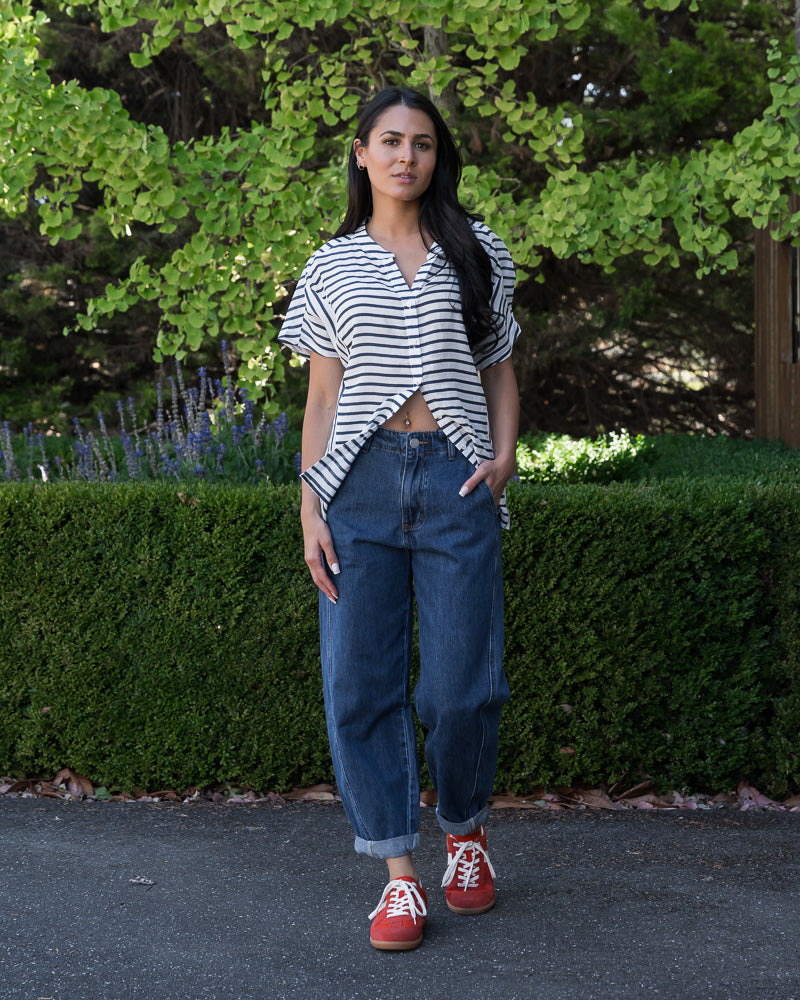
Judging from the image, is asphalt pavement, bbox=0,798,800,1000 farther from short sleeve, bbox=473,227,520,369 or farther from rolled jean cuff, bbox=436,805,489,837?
short sleeve, bbox=473,227,520,369

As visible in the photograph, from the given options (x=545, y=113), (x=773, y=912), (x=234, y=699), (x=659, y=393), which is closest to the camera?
(x=773, y=912)

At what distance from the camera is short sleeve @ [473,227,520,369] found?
274cm

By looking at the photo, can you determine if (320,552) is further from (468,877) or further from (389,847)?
(468,877)

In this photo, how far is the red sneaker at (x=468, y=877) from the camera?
2861mm

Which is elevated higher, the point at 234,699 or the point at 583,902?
the point at 234,699

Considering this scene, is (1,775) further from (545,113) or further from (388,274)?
(545,113)

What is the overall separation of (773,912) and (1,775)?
2841 millimetres

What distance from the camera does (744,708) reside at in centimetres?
381

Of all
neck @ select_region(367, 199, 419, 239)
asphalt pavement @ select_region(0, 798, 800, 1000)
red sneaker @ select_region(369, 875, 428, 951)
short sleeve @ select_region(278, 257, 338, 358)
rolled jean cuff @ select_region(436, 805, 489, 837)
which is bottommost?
asphalt pavement @ select_region(0, 798, 800, 1000)

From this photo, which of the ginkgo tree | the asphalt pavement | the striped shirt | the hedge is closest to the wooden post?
the ginkgo tree

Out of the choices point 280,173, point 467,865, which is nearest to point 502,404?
point 467,865

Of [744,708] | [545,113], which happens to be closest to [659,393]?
[545,113]

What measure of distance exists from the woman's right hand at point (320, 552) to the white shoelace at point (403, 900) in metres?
0.73

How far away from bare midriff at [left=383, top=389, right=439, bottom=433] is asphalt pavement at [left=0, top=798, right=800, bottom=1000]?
1.28 m
